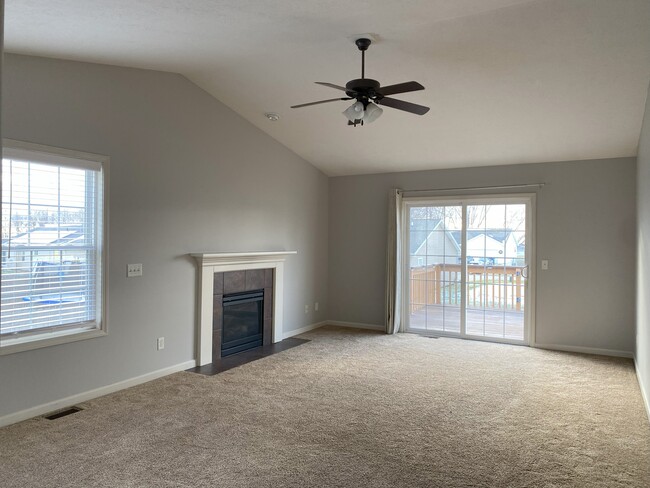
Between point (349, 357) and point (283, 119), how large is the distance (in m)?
3.01

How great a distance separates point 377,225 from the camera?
24.8 ft

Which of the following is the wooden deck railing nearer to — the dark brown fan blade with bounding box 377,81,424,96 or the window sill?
the dark brown fan blade with bounding box 377,81,424,96

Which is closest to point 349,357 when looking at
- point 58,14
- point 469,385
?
point 469,385

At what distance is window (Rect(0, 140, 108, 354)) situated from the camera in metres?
3.68

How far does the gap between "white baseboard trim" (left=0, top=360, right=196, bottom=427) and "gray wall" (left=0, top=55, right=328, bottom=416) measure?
0.05 meters

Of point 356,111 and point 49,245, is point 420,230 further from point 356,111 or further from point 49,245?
point 49,245

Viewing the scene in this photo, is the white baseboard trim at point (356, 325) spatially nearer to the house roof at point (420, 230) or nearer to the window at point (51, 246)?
the house roof at point (420, 230)

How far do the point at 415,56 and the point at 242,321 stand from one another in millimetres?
3693

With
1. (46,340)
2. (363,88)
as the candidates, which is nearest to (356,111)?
(363,88)

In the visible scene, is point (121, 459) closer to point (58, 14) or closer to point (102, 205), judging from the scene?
point (102, 205)

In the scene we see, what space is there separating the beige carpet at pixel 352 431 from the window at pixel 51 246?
0.73m

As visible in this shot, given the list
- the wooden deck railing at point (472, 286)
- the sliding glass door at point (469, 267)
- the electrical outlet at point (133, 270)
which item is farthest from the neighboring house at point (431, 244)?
the electrical outlet at point (133, 270)

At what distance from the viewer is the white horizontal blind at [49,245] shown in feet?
12.1

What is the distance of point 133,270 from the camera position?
4.59 metres
